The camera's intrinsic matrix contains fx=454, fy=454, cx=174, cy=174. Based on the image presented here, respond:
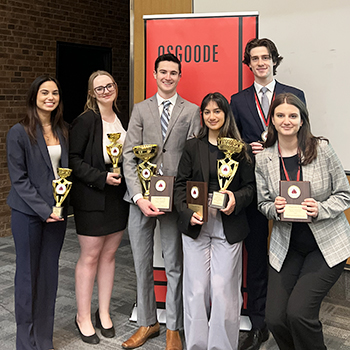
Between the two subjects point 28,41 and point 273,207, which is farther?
point 28,41

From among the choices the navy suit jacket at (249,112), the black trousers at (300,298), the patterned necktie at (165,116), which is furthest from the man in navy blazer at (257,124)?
the black trousers at (300,298)

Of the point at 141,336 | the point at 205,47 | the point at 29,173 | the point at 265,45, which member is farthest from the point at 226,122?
the point at 141,336

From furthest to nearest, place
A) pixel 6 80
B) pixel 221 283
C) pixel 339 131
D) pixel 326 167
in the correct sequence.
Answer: pixel 6 80 < pixel 339 131 < pixel 221 283 < pixel 326 167

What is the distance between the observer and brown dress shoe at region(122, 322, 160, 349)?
3.06 metres

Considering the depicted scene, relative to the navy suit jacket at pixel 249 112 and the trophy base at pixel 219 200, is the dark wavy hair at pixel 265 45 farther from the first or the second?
the trophy base at pixel 219 200

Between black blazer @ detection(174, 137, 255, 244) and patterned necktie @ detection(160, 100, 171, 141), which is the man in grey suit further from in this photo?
black blazer @ detection(174, 137, 255, 244)

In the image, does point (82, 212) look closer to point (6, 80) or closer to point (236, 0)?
point (236, 0)

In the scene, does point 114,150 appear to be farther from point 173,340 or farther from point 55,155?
point 173,340

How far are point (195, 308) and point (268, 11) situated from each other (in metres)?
2.80

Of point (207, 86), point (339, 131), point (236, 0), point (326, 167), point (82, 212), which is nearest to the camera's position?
point (326, 167)

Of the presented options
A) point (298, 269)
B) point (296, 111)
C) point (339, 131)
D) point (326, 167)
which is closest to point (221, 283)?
point (298, 269)

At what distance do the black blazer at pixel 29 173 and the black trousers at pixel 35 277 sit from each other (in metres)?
0.09

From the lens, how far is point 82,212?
3.02 metres

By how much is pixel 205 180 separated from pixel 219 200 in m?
0.20
